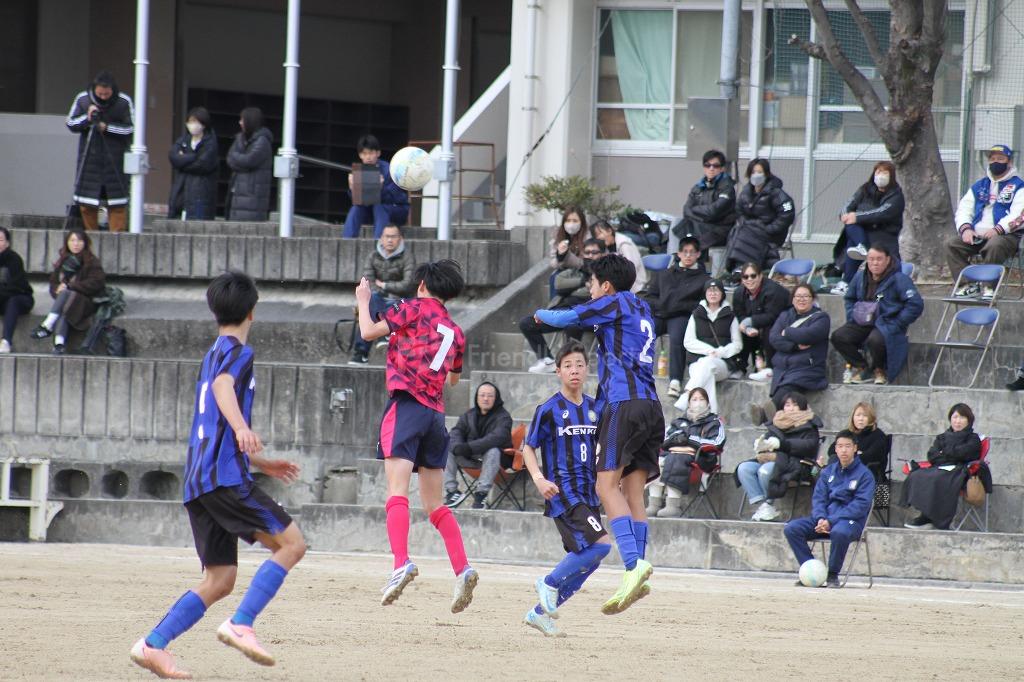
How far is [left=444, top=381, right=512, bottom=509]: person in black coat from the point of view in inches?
591

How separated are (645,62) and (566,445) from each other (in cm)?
1502

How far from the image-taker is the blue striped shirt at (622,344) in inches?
375

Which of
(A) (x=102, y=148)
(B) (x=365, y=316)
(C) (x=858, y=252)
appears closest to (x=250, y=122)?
(A) (x=102, y=148)

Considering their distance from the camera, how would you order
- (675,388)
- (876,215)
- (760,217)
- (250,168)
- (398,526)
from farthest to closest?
(250,168) → (760,217) → (876,215) → (675,388) → (398,526)

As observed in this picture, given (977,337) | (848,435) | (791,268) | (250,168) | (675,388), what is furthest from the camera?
(250,168)

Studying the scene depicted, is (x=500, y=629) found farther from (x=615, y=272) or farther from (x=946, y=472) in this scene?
Result: (x=946, y=472)

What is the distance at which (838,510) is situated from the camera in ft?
44.2

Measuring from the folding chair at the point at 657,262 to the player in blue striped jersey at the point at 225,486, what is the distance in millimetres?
11162

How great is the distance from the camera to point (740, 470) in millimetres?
14719

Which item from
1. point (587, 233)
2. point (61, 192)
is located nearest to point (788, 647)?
point (587, 233)

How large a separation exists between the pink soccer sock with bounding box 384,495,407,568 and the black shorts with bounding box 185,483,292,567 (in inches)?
55.6

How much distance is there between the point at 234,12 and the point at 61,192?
19.7 ft

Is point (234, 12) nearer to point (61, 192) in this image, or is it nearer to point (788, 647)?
point (61, 192)

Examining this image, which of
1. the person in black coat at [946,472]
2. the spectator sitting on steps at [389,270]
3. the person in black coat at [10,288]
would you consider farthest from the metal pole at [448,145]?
the person in black coat at [946,472]
